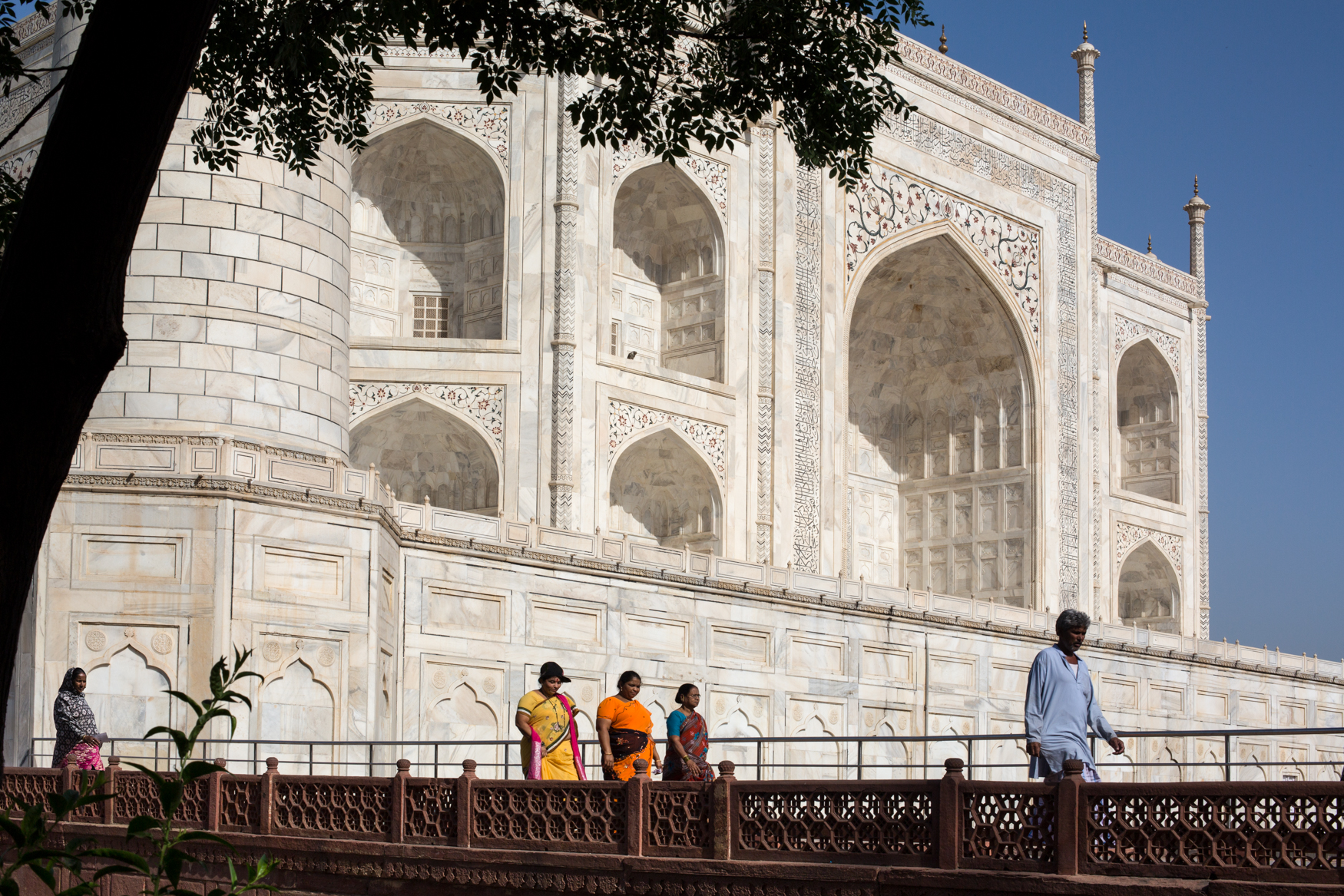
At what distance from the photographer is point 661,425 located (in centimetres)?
1927

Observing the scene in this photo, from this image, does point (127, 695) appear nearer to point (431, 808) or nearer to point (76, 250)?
point (431, 808)

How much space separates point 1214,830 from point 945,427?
21.7 meters

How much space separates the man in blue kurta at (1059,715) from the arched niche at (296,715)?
6113 millimetres

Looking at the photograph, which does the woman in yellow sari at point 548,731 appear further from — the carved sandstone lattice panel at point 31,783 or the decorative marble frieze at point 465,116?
the decorative marble frieze at point 465,116

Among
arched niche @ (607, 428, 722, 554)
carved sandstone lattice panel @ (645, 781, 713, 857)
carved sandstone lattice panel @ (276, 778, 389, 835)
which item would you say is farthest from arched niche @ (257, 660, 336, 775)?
arched niche @ (607, 428, 722, 554)

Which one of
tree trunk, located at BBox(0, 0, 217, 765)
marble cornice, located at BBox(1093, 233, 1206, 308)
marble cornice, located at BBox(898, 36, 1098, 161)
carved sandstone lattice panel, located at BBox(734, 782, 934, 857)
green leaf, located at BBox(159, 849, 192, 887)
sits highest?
marble cornice, located at BBox(898, 36, 1098, 161)

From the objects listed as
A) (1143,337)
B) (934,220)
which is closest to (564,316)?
(934,220)

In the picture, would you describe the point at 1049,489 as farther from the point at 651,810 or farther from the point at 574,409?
the point at 651,810

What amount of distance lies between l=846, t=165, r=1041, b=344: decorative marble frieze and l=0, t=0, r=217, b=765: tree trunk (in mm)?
18958

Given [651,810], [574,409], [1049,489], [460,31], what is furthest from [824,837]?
[1049,489]

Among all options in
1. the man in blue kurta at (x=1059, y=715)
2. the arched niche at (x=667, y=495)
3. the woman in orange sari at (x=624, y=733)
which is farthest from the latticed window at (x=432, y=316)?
the man in blue kurta at (x=1059, y=715)

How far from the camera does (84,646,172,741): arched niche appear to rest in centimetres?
1032

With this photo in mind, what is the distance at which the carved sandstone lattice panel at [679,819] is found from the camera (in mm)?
6465

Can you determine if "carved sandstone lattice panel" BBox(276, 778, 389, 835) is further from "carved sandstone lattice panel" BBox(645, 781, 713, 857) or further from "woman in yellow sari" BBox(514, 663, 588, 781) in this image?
"carved sandstone lattice panel" BBox(645, 781, 713, 857)
